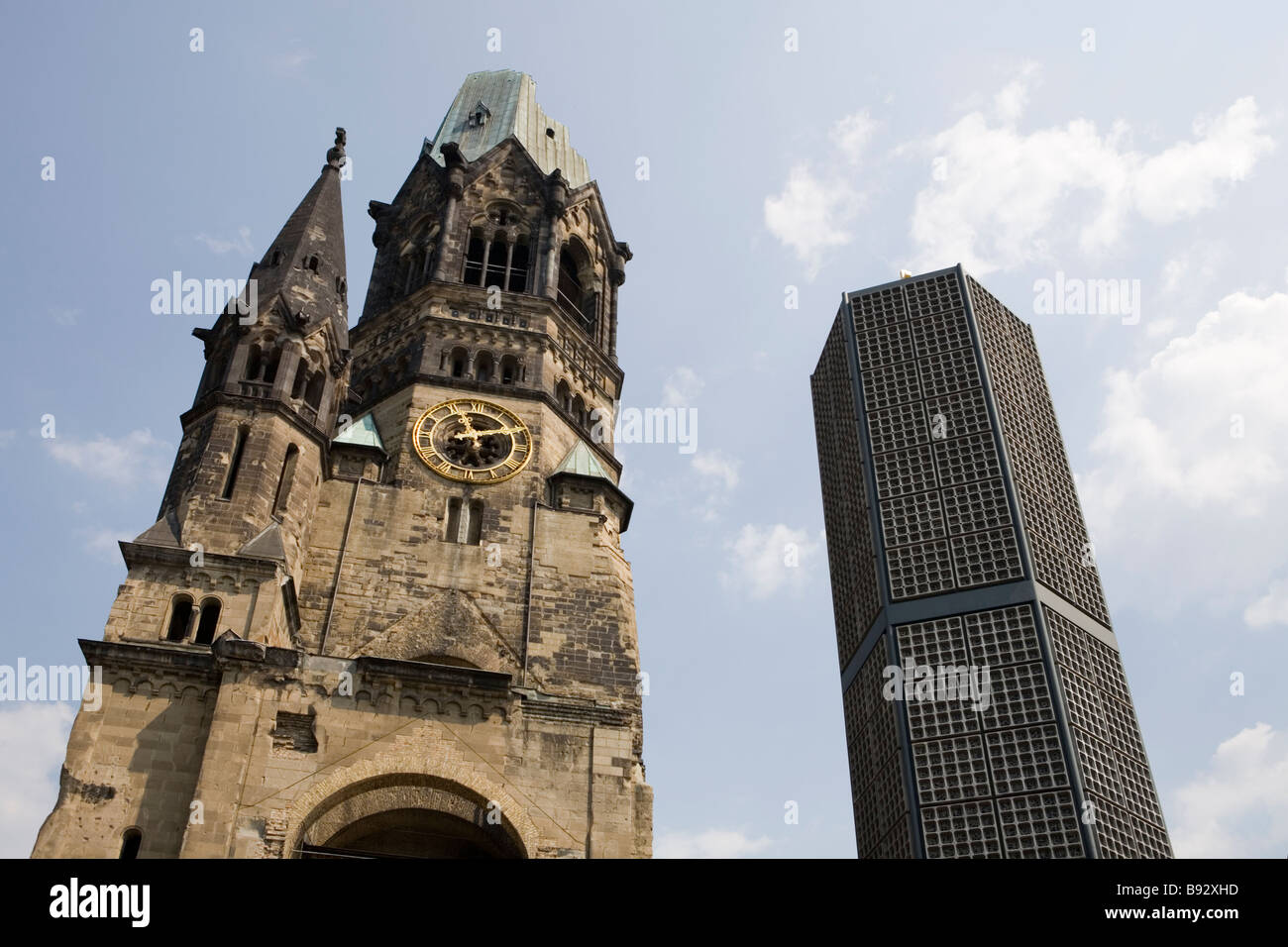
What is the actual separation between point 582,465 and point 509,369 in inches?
204

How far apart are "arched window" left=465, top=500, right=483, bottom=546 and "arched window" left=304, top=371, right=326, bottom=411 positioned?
5.38m

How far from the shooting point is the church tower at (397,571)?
2584 cm

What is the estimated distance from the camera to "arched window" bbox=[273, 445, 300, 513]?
32406 mm

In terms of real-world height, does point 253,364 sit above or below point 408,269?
below

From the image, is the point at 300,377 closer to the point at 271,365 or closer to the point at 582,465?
the point at 271,365

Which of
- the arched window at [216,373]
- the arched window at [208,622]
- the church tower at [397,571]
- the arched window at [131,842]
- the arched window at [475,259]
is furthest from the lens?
the arched window at [475,259]

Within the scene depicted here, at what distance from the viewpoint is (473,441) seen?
3875 centimetres

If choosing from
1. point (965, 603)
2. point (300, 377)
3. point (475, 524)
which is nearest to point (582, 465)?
point (475, 524)

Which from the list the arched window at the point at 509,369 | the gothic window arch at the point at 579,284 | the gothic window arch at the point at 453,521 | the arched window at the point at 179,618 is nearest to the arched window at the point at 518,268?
the gothic window arch at the point at 579,284

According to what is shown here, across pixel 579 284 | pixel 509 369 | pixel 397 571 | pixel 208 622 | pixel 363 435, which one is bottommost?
pixel 208 622

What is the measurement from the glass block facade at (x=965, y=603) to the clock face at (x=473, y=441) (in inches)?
465

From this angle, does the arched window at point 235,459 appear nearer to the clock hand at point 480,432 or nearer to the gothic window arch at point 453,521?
the gothic window arch at point 453,521

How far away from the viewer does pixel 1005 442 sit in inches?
1583
